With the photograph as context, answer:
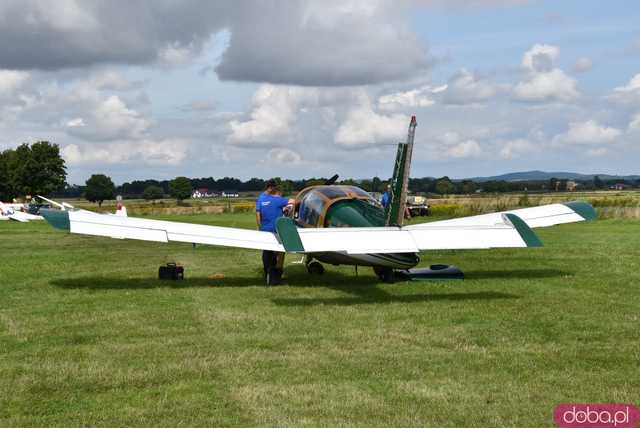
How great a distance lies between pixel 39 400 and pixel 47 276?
8.24 metres

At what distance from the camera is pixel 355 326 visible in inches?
314

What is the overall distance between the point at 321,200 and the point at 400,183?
2.33 metres

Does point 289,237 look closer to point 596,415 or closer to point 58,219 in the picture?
point 58,219

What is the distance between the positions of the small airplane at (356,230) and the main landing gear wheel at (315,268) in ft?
0.06

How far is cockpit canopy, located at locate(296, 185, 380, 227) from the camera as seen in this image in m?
12.3

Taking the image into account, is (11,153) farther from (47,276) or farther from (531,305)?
(531,305)

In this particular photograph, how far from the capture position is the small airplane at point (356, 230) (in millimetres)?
9133

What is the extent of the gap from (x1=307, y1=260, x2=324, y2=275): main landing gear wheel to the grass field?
64 cm

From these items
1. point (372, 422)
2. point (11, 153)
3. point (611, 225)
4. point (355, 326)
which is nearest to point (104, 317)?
point (355, 326)

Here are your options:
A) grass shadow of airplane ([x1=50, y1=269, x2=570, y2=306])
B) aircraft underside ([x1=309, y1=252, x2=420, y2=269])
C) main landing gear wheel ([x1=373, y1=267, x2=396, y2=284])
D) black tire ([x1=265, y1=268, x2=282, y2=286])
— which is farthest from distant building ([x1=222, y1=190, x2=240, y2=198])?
aircraft underside ([x1=309, y1=252, x2=420, y2=269])

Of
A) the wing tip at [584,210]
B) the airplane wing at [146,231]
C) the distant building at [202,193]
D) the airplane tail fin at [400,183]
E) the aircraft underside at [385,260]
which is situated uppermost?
the airplane tail fin at [400,183]

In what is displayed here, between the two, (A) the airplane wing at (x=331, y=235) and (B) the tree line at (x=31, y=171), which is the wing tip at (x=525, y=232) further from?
(B) the tree line at (x=31, y=171)

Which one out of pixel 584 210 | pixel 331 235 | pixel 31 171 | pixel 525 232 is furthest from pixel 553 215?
pixel 31 171

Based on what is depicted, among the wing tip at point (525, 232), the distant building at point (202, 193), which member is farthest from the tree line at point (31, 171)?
the wing tip at point (525, 232)
